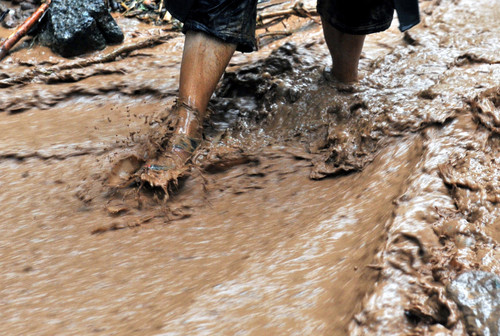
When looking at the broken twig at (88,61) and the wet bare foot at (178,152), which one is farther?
the broken twig at (88,61)

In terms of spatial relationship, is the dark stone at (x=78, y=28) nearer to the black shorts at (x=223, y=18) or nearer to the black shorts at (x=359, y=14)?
the black shorts at (x=223, y=18)

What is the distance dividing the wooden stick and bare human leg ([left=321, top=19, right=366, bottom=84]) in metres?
3.04

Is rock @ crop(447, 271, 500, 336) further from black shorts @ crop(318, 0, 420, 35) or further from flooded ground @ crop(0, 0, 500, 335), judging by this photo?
black shorts @ crop(318, 0, 420, 35)

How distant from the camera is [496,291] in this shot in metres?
1.00

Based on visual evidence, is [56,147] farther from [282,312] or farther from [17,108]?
[282,312]

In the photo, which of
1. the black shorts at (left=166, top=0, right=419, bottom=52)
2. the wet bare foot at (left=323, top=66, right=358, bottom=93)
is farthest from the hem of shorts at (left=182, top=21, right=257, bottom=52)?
the wet bare foot at (left=323, top=66, right=358, bottom=93)

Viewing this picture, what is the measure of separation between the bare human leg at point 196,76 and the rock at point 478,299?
1315mm

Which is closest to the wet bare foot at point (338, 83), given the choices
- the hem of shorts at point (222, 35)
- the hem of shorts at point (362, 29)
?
the hem of shorts at point (362, 29)

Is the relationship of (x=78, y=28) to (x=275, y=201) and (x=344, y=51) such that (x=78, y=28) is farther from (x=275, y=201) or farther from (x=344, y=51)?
(x=275, y=201)

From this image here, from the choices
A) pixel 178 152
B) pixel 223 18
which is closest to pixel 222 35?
pixel 223 18

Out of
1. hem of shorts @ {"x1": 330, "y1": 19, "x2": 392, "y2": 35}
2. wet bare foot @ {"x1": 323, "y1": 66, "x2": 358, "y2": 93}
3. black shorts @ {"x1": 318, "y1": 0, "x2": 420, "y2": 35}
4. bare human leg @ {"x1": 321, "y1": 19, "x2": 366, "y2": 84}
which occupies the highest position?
black shorts @ {"x1": 318, "y1": 0, "x2": 420, "y2": 35}

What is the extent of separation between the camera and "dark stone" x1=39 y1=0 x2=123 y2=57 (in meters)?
4.00

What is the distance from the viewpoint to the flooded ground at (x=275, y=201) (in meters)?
1.18

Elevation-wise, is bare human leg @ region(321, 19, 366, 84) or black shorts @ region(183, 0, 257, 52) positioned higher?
black shorts @ region(183, 0, 257, 52)
